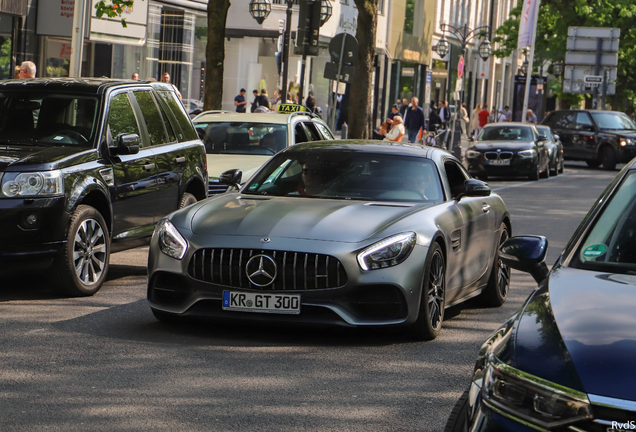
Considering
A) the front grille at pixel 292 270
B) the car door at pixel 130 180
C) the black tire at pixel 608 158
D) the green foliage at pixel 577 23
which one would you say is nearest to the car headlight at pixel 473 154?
the black tire at pixel 608 158

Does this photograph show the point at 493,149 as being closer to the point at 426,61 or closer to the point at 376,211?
the point at 376,211

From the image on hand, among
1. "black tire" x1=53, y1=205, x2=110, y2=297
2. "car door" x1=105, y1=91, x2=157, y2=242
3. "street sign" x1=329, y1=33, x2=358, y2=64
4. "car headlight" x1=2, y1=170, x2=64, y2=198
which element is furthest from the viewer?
"street sign" x1=329, y1=33, x2=358, y2=64

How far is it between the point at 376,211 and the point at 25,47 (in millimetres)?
20834

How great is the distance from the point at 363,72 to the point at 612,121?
13484 millimetres

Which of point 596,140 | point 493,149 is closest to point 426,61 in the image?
point 596,140

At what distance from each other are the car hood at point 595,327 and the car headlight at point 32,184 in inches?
202

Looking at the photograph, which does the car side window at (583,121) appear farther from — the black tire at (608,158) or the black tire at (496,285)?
the black tire at (496,285)

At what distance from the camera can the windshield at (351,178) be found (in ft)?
27.1

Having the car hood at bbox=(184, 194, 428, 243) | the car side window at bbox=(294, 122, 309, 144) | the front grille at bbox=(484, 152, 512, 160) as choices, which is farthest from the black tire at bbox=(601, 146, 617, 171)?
the car hood at bbox=(184, 194, 428, 243)

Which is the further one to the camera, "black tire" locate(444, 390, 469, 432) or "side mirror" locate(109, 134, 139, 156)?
"side mirror" locate(109, 134, 139, 156)

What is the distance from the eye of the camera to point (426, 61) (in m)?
64.5

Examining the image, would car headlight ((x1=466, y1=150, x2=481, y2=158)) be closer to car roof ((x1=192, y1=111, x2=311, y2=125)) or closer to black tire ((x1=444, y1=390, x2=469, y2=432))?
car roof ((x1=192, y1=111, x2=311, y2=125))

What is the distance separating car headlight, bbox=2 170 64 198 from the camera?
838 centimetres

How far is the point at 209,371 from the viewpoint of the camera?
6.30 m
